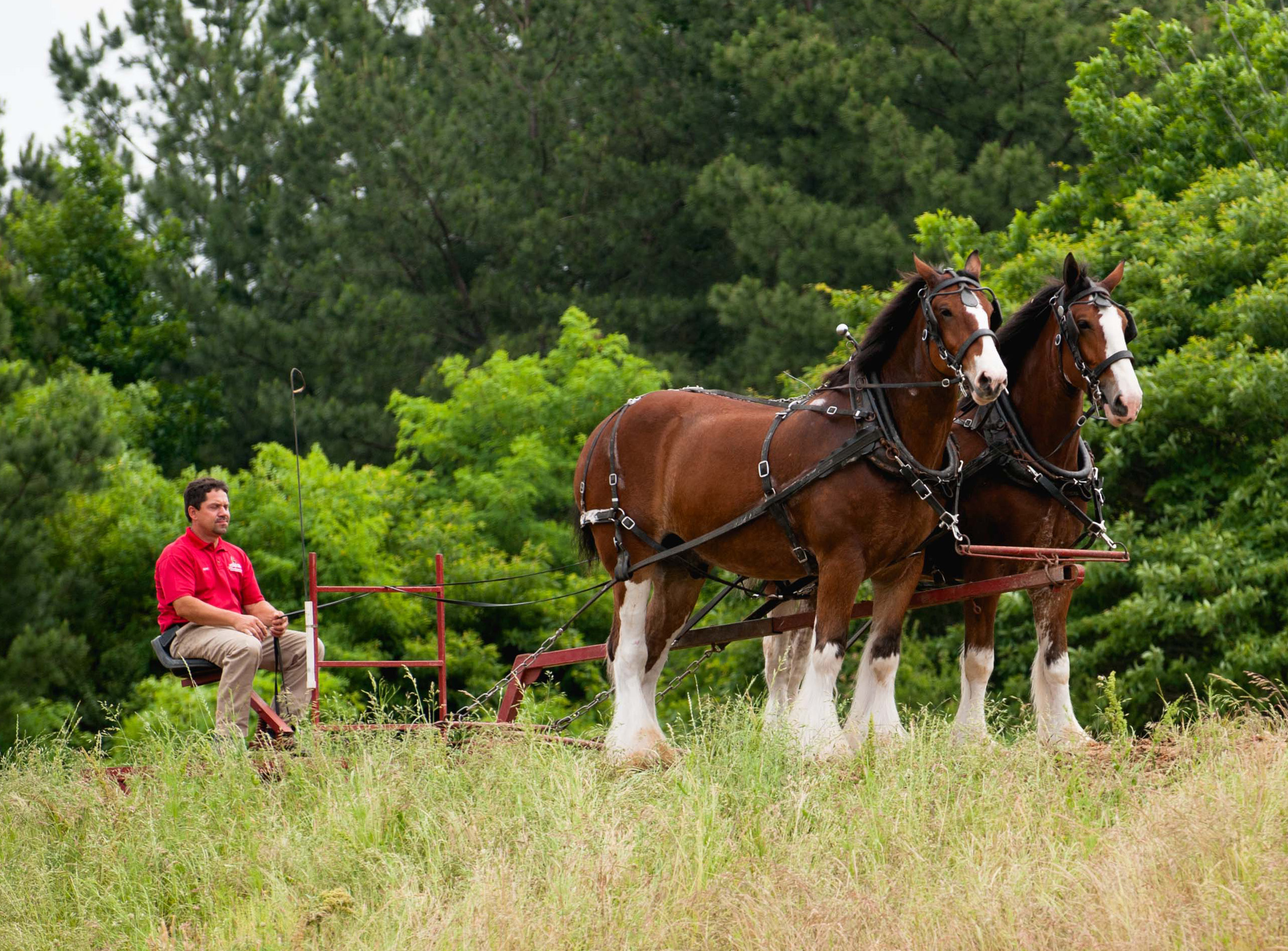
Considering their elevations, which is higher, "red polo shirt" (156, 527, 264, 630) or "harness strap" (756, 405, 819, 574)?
"harness strap" (756, 405, 819, 574)

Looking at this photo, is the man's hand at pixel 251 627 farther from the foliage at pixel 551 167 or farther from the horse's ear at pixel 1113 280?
the foliage at pixel 551 167

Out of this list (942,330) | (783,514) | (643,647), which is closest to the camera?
(942,330)

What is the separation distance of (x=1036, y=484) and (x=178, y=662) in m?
4.07

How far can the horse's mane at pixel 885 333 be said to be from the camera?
653cm

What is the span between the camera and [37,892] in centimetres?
585

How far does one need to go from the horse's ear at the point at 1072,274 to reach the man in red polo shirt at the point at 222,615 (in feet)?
13.0

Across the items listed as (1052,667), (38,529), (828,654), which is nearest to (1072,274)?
(1052,667)

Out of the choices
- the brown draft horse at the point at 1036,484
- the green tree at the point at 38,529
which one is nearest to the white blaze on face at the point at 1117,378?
the brown draft horse at the point at 1036,484

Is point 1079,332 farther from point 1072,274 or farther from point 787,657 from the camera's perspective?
point 787,657

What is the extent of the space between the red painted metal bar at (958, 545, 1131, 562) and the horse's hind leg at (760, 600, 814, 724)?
1168 mm

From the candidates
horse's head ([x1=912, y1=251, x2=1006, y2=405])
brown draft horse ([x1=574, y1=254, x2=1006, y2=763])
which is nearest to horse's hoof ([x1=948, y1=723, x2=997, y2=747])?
brown draft horse ([x1=574, y1=254, x2=1006, y2=763])

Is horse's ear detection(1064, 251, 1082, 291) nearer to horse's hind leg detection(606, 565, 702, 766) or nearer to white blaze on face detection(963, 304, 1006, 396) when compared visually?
white blaze on face detection(963, 304, 1006, 396)

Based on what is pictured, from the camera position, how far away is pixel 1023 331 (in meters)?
7.03

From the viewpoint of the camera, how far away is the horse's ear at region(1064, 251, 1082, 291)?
6660mm
